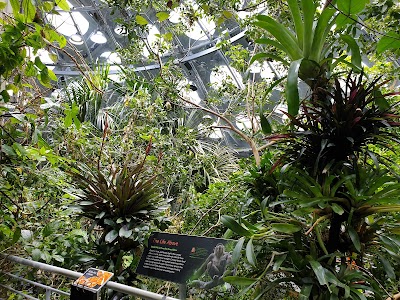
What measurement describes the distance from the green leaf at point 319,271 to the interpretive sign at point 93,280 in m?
0.88

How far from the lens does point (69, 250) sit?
2.15 metres

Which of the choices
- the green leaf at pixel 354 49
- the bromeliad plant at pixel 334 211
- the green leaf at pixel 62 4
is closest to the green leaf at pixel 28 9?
the green leaf at pixel 62 4

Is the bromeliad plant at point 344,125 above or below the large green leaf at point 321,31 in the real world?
below

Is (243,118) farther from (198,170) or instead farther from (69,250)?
(69,250)

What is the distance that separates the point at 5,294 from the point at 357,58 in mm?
2283

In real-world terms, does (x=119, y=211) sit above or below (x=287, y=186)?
below

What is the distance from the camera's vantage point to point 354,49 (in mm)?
1391

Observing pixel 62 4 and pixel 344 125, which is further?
pixel 62 4

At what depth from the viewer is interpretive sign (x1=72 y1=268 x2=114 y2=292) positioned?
1.52 metres

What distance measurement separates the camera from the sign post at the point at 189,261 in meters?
1.42

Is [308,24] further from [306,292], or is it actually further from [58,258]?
[58,258]

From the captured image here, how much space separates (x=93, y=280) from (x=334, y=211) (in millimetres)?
1088

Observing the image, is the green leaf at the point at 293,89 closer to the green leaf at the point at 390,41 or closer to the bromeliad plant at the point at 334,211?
the bromeliad plant at the point at 334,211

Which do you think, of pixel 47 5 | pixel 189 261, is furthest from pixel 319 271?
pixel 47 5
